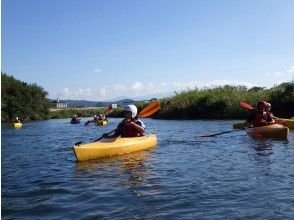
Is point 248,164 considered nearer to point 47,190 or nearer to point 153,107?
point 47,190

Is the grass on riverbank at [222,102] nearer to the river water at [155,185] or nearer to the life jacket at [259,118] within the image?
the life jacket at [259,118]

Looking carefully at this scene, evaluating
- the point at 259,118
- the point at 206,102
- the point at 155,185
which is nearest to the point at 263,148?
the point at 259,118

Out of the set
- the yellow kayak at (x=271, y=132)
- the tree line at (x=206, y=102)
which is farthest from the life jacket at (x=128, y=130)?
the tree line at (x=206, y=102)

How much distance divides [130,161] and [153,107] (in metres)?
3.90

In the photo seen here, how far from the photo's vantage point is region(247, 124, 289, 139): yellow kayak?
1320 cm

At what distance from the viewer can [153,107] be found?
13.4 meters

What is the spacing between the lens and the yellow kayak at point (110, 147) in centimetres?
971

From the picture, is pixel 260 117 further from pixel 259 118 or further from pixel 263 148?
pixel 263 148

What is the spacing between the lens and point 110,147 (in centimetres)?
1034

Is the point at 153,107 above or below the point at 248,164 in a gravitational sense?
above

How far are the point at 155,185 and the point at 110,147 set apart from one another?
3.60 metres

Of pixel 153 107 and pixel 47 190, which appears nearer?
pixel 47 190

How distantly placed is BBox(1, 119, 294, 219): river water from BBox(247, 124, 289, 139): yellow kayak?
6.34ft

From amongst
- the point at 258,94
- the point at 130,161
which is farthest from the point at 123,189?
the point at 258,94
